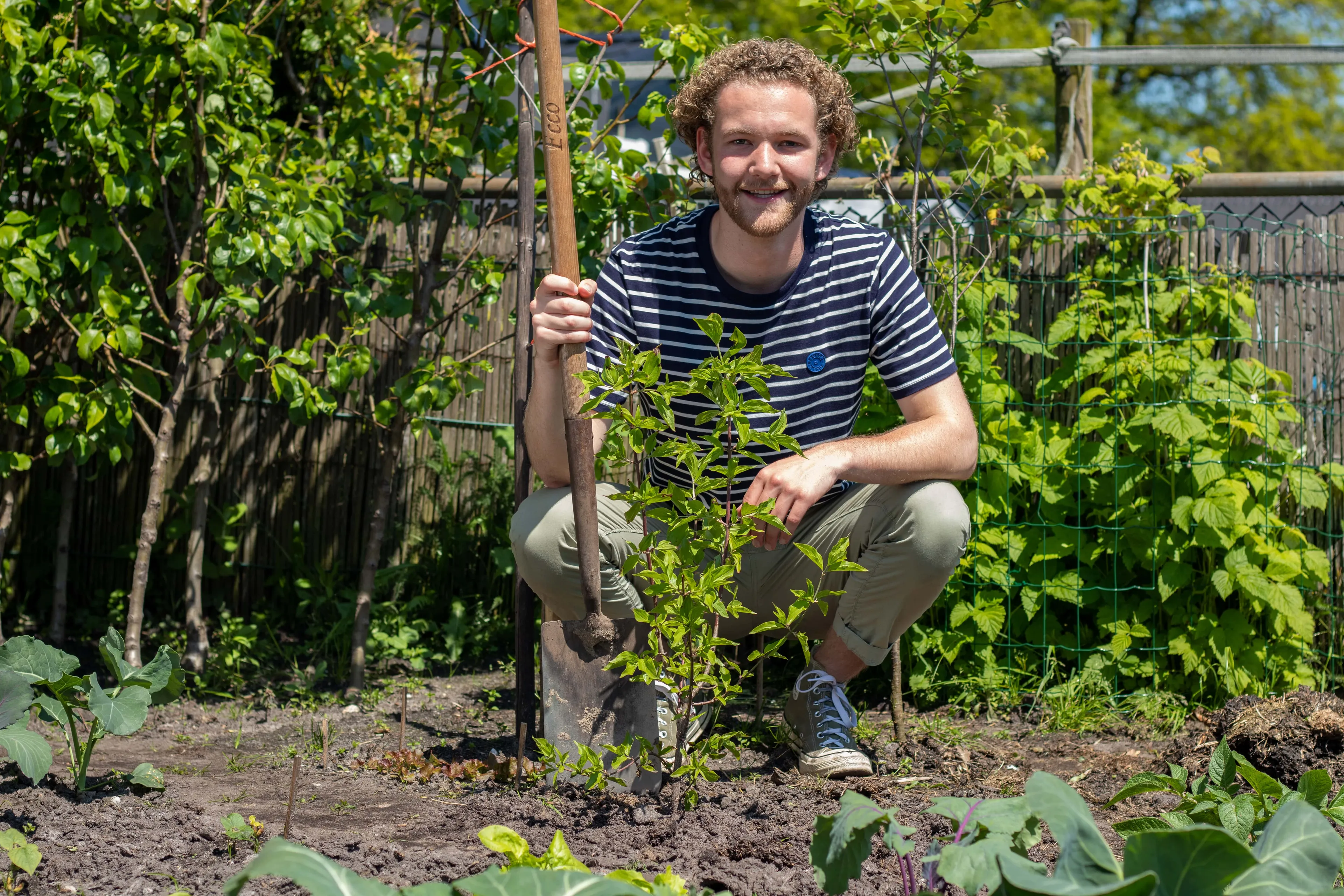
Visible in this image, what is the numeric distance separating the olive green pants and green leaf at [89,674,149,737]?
0.79 meters

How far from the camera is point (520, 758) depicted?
227 centimetres

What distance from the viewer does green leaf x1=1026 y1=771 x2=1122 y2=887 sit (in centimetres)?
116

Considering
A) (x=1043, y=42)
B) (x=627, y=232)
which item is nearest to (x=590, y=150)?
(x=627, y=232)

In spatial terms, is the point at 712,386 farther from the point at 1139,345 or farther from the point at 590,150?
the point at 1139,345

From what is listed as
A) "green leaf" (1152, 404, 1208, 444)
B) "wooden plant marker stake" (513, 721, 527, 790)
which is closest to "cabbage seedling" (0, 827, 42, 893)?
"wooden plant marker stake" (513, 721, 527, 790)

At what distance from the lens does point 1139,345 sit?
3324 mm

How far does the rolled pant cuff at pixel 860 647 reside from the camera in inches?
101

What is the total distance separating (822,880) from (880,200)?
2.58 m

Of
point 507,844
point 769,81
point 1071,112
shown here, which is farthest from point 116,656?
point 1071,112

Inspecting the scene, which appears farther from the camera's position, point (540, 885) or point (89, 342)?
point (89, 342)

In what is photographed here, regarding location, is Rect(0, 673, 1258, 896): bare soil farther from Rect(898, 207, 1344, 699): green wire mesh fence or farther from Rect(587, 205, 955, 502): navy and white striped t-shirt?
Rect(587, 205, 955, 502): navy and white striped t-shirt

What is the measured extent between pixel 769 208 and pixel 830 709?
3.61ft

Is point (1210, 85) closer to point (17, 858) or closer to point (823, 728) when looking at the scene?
point (823, 728)

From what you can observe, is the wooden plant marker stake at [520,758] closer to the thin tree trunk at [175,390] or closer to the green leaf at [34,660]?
the green leaf at [34,660]
